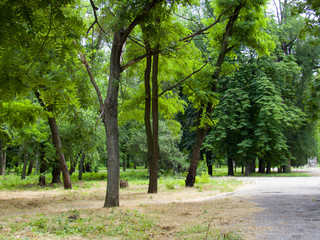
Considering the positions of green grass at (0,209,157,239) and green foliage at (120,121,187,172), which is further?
green foliage at (120,121,187,172)

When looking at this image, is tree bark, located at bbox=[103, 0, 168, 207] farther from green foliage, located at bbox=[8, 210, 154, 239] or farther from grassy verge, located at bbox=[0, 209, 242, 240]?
grassy verge, located at bbox=[0, 209, 242, 240]

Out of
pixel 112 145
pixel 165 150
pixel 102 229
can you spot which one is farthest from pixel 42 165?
pixel 102 229

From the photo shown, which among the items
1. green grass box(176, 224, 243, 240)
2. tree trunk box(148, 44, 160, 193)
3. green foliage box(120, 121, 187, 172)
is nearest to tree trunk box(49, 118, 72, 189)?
tree trunk box(148, 44, 160, 193)

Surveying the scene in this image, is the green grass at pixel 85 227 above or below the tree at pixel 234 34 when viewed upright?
below

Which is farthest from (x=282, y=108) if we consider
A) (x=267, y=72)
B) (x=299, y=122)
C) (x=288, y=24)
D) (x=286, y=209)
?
(x=286, y=209)

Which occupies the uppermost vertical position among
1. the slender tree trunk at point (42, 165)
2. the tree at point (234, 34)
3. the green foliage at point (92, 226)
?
the tree at point (234, 34)

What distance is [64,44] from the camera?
21.8ft

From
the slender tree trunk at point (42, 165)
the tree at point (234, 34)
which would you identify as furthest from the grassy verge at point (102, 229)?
the slender tree trunk at point (42, 165)

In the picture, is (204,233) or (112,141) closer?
(204,233)

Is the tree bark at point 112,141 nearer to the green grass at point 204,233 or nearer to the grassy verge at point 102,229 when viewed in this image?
the grassy verge at point 102,229

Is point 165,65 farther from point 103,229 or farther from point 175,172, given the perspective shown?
point 175,172

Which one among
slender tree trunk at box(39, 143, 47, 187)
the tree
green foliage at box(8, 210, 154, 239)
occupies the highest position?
the tree

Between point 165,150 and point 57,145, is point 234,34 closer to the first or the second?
point 57,145

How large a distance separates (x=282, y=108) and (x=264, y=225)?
2051 cm
